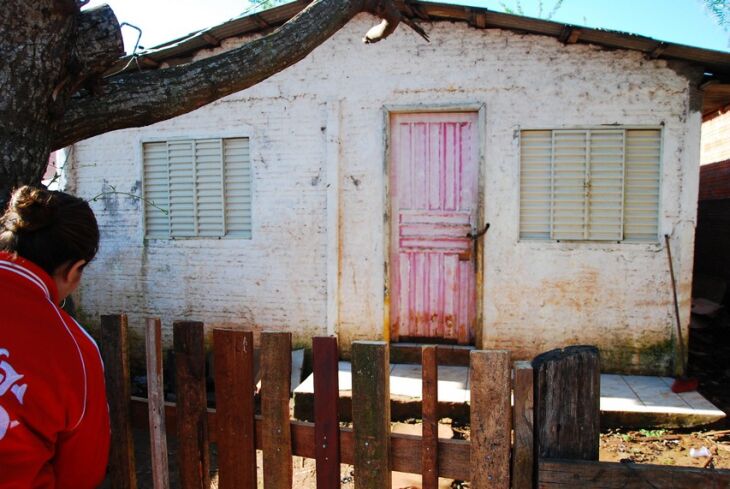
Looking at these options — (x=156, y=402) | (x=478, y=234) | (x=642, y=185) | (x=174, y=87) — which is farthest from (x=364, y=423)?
(x=642, y=185)

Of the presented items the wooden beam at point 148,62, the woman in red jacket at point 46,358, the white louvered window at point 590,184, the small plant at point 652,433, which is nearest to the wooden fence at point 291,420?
the woman in red jacket at point 46,358

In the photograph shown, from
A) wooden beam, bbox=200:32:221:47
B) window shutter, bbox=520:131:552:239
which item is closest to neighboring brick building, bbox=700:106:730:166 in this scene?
window shutter, bbox=520:131:552:239

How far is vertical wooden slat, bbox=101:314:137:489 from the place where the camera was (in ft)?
7.09

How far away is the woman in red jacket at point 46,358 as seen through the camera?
127 centimetres

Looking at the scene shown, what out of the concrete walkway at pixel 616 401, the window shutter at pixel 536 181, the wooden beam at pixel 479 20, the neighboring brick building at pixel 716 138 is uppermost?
the wooden beam at pixel 479 20

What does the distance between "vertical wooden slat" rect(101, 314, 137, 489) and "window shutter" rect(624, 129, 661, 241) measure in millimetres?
4799

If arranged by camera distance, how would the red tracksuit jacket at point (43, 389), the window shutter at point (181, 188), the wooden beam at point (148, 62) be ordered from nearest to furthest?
the red tracksuit jacket at point (43, 389) < the wooden beam at point (148, 62) < the window shutter at point (181, 188)

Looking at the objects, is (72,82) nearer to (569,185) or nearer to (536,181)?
(536,181)

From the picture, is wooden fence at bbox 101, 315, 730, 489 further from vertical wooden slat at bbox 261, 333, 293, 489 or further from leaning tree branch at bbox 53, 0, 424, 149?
leaning tree branch at bbox 53, 0, 424, 149

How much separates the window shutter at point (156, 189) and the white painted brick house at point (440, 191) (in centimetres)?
2

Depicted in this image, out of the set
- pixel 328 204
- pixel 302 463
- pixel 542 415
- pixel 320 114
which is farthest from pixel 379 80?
pixel 542 415

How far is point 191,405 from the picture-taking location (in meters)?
2.06

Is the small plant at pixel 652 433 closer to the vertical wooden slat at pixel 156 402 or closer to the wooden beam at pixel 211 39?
the vertical wooden slat at pixel 156 402

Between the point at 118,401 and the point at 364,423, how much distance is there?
1141mm
